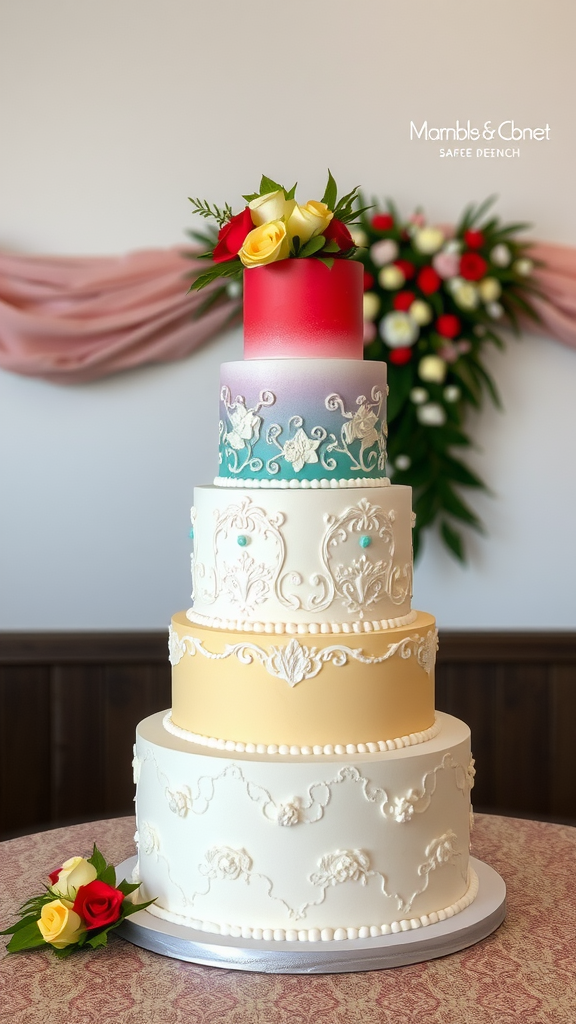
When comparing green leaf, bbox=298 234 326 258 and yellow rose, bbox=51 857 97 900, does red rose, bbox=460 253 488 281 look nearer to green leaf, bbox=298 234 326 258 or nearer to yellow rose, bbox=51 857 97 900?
green leaf, bbox=298 234 326 258

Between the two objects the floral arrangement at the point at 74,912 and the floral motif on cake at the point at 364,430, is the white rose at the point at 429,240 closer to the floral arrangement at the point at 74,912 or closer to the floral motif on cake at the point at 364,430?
the floral motif on cake at the point at 364,430

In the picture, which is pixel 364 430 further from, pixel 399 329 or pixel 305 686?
pixel 399 329

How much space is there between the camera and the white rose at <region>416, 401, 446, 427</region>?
417cm

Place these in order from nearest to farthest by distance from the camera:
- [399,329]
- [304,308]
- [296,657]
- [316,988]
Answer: [316,988] → [296,657] → [304,308] → [399,329]

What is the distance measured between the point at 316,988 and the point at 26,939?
2.05 ft

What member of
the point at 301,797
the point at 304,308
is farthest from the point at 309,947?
the point at 304,308

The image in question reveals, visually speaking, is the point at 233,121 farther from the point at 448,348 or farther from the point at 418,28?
the point at 448,348

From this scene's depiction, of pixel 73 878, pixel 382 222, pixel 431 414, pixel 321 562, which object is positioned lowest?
pixel 73 878

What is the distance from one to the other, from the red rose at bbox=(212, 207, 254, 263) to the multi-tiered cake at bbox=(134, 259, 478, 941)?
7 cm

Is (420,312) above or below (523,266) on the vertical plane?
below

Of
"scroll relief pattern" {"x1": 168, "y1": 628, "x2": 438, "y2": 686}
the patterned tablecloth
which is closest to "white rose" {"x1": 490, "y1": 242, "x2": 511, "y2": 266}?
"scroll relief pattern" {"x1": 168, "y1": 628, "x2": 438, "y2": 686}

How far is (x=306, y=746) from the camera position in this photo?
2.35 metres

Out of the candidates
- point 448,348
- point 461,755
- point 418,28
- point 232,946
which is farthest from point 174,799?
point 418,28

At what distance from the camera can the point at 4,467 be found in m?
4.25
